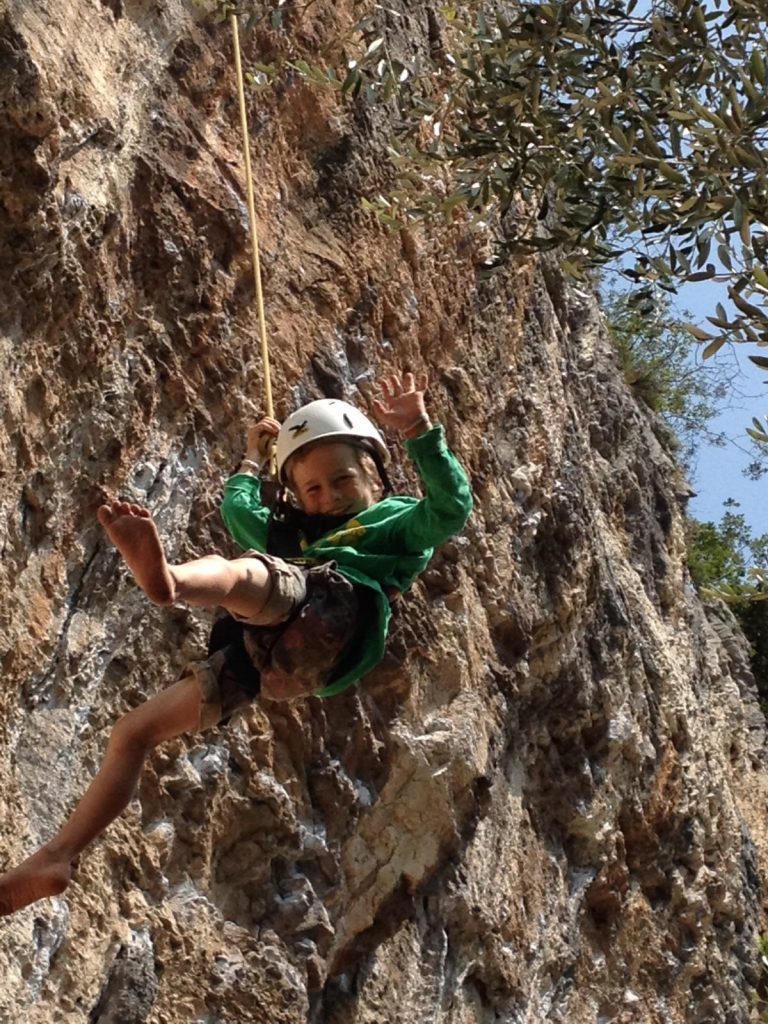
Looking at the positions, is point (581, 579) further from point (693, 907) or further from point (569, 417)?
point (693, 907)

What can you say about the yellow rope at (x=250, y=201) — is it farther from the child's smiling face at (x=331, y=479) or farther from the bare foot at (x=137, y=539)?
the bare foot at (x=137, y=539)

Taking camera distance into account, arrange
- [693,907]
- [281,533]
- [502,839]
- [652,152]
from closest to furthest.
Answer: [281,533] → [652,152] → [502,839] → [693,907]

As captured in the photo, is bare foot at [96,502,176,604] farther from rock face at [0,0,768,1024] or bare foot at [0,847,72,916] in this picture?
rock face at [0,0,768,1024]

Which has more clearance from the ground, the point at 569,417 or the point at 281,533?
the point at 569,417

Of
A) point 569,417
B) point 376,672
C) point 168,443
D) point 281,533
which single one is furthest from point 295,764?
point 569,417

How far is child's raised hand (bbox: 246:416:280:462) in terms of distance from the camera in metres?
5.40

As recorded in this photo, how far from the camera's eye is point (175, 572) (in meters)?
3.97

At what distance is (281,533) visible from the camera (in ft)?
16.9

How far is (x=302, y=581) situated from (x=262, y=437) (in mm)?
932

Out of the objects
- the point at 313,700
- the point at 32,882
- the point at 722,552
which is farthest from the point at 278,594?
the point at 722,552

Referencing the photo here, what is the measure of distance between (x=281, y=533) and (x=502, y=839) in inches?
141

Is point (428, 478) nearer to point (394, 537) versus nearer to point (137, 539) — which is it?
A: point (394, 537)

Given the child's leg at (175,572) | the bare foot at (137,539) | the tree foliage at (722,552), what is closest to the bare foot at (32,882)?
the child's leg at (175,572)

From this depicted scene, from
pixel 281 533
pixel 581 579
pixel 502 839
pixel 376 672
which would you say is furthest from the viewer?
pixel 581 579
